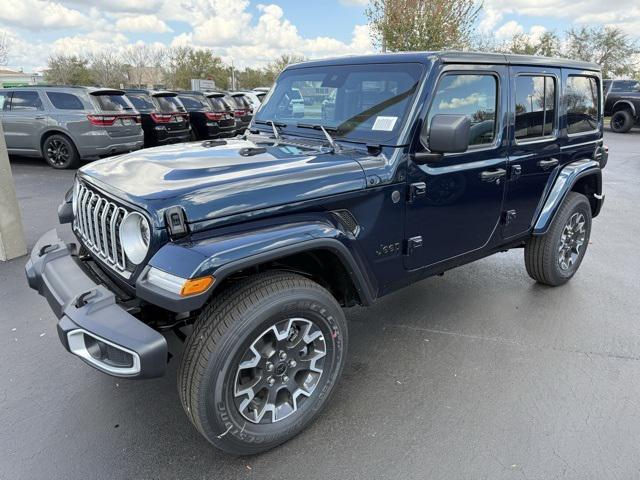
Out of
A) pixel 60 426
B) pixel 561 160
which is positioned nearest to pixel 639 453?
pixel 561 160

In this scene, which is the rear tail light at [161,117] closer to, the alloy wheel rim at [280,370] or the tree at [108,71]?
the alloy wheel rim at [280,370]

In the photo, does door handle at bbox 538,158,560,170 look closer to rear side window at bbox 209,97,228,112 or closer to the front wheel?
the front wheel

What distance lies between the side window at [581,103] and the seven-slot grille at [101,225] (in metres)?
3.61

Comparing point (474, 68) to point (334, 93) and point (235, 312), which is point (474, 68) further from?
point (235, 312)

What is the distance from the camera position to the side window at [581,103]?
4.03 metres

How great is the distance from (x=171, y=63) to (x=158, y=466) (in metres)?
58.1

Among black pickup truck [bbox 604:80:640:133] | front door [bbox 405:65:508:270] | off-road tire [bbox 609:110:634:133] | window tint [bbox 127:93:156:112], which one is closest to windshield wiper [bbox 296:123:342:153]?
front door [bbox 405:65:508:270]

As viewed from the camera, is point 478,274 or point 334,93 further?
point 478,274

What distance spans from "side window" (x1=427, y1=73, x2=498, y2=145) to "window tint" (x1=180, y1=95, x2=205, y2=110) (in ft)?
36.7

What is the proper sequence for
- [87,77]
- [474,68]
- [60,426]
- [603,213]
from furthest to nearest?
[87,77] < [603,213] < [474,68] < [60,426]

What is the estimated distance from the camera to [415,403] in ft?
9.39

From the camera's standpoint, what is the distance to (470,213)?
3273mm

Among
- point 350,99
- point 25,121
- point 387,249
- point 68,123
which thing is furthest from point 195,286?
point 25,121

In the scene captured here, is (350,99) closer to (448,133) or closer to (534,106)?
(448,133)
